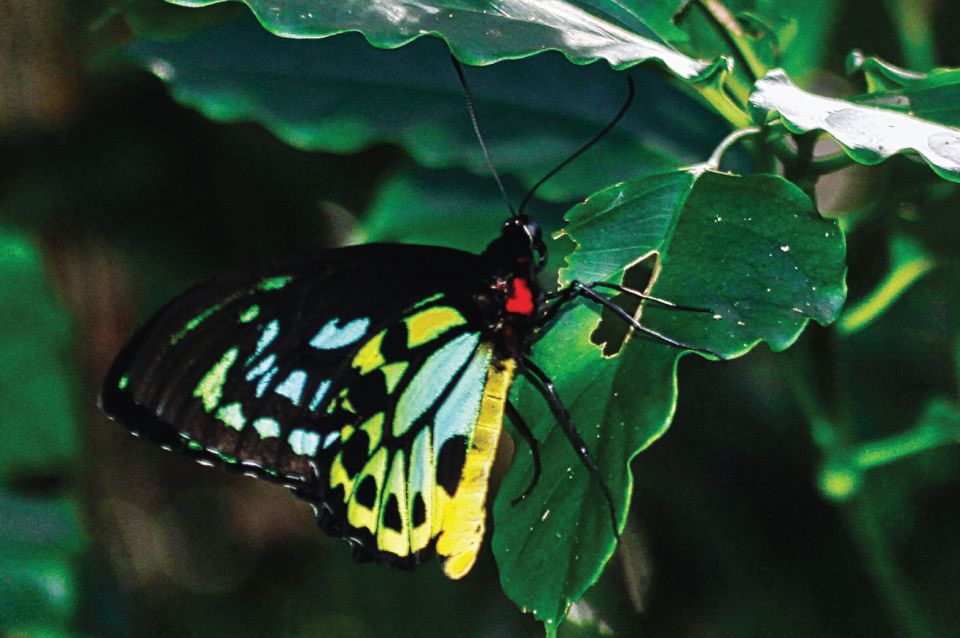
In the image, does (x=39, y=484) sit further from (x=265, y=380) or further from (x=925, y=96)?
(x=925, y=96)

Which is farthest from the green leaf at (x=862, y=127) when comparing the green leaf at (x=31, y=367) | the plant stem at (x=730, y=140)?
the green leaf at (x=31, y=367)

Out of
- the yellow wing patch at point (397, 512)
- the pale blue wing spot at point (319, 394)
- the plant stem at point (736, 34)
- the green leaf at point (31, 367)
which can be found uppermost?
the plant stem at point (736, 34)

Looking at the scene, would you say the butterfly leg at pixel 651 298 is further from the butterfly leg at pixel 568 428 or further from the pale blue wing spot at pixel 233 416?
the pale blue wing spot at pixel 233 416

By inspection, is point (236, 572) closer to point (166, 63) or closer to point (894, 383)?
point (166, 63)

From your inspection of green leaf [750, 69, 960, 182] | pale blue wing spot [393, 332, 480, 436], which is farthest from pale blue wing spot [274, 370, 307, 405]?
green leaf [750, 69, 960, 182]

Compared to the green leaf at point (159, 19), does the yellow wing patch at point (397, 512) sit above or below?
below

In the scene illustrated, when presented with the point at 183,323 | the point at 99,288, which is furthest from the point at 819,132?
the point at 99,288

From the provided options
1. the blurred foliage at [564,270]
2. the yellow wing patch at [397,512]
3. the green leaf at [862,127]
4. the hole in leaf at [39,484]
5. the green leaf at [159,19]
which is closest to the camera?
the green leaf at [862,127]
